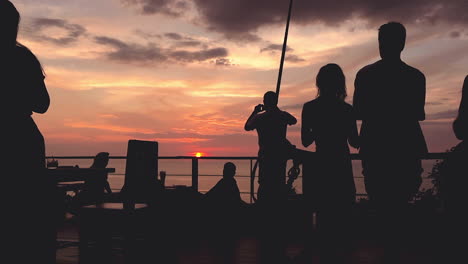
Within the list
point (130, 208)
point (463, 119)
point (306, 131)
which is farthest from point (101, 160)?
point (463, 119)

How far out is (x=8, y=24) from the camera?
1912 millimetres

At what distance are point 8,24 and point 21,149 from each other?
1.63 ft

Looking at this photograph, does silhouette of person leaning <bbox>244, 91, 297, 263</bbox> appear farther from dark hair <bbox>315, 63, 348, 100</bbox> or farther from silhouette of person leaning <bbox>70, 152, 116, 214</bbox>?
silhouette of person leaning <bbox>70, 152, 116, 214</bbox>

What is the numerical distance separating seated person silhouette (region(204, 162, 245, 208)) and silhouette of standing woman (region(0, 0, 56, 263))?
3.86 m

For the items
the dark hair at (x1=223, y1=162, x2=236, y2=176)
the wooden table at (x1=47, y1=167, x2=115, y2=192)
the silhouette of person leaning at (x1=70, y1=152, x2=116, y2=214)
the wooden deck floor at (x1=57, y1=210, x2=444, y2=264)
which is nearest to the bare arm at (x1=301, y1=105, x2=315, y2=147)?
the wooden deck floor at (x1=57, y1=210, x2=444, y2=264)

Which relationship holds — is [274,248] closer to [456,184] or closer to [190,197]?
[456,184]

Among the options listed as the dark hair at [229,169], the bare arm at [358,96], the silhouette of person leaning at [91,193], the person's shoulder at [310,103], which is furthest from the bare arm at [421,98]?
the dark hair at [229,169]

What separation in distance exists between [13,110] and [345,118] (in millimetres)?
1611

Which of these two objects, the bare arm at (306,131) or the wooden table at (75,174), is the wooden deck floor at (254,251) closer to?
the wooden table at (75,174)

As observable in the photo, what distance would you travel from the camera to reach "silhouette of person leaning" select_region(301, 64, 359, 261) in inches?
100

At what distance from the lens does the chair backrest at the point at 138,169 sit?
140 inches

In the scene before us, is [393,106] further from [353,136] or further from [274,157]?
[274,157]

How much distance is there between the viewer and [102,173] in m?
4.59

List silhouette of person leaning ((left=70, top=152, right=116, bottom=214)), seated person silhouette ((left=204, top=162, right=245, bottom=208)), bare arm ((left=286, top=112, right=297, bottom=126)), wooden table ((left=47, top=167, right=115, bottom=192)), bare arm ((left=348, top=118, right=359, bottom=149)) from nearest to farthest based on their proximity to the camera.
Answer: bare arm ((left=348, top=118, right=359, bottom=149))
bare arm ((left=286, top=112, right=297, bottom=126))
wooden table ((left=47, top=167, right=115, bottom=192))
silhouette of person leaning ((left=70, top=152, right=116, bottom=214))
seated person silhouette ((left=204, top=162, right=245, bottom=208))
